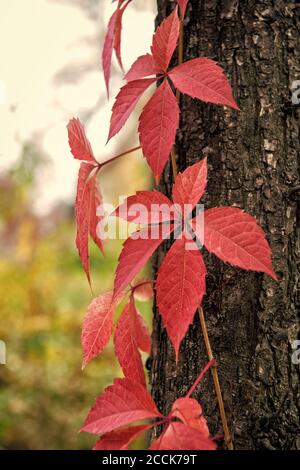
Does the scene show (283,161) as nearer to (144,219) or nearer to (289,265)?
(289,265)

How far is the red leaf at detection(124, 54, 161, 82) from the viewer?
30.0 inches

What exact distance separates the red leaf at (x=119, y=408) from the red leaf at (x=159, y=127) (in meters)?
0.29

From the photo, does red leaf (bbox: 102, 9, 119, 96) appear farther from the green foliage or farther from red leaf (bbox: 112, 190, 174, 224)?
the green foliage

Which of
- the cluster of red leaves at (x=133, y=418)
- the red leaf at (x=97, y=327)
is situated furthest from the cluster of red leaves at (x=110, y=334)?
the cluster of red leaves at (x=133, y=418)

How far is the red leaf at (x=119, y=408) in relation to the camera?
65 cm

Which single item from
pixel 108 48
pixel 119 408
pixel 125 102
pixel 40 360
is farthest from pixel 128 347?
pixel 40 360

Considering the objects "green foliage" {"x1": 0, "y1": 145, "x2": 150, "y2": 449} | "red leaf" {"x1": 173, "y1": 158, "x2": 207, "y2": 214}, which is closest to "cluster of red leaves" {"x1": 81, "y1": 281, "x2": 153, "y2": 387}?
"red leaf" {"x1": 173, "y1": 158, "x2": 207, "y2": 214}

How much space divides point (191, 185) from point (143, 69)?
21 cm

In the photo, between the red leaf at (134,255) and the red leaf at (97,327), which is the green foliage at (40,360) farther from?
the red leaf at (134,255)

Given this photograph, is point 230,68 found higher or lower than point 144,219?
higher

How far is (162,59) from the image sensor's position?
29.5 inches

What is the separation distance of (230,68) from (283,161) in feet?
0.60
